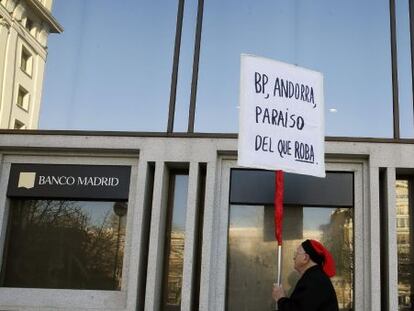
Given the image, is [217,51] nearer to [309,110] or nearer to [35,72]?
[35,72]

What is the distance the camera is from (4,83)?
10570 millimetres

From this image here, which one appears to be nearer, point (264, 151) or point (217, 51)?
point (264, 151)

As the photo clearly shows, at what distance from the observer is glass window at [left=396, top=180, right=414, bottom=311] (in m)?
9.35

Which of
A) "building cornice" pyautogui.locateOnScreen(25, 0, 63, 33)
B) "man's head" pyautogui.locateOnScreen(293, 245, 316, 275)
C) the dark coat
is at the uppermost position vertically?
"building cornice" pyautogui.locateOnScreen(25, 0, 63, 33)

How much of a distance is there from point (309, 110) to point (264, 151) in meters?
0.75

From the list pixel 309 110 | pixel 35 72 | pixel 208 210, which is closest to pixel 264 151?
pixel 309 110

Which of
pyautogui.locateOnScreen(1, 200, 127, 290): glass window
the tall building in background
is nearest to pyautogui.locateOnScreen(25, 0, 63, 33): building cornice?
the tall building in background

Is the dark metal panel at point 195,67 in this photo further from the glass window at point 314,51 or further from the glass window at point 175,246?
the glass window at point 175,246

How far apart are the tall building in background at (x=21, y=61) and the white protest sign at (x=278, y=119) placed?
489 cm

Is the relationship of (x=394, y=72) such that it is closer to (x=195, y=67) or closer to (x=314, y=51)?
(x=314, y=51)

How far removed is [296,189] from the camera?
970 cm

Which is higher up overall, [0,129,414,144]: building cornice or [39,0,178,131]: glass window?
[39,0,178,131]: glass window

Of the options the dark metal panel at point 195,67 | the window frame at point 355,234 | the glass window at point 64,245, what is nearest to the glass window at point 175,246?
the window frame at point 355,234

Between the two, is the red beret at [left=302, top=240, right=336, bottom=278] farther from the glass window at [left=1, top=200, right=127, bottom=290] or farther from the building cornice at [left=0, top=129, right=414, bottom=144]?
the glass window at [left=1, top=200, right=127, bottom=290]
